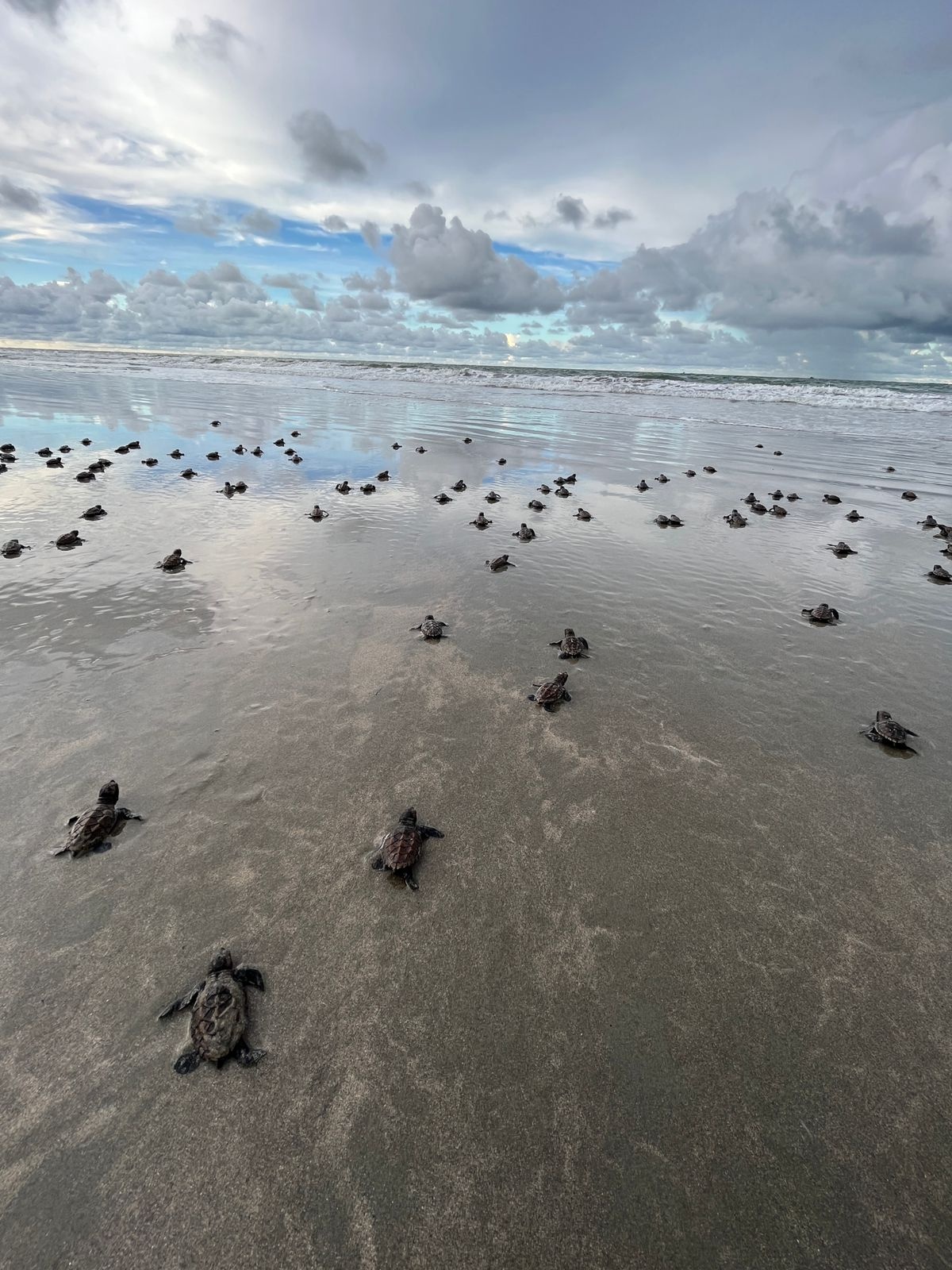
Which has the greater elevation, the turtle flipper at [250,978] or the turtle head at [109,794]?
the turtle head at [109,794]

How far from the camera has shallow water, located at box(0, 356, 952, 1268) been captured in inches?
108

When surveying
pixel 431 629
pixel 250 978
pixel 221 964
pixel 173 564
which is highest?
pixel 221 964

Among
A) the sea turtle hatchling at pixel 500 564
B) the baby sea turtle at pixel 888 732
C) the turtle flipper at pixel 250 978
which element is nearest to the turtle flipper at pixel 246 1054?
the turtle flipper at pixel 250 978

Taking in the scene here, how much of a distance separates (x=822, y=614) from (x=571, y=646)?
182 inches

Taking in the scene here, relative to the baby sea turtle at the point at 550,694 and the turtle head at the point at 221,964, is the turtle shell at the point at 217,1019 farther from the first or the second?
the baby sea turtle at the point at 550,694

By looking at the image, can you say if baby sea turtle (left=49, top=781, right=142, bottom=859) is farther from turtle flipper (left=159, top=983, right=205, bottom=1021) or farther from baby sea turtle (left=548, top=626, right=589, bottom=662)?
baby sea turtle (left=548, top=626, right=589, bottom=662)

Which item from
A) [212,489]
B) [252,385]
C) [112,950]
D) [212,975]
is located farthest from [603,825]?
[252,385]

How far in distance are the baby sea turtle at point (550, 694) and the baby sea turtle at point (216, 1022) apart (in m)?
4.13

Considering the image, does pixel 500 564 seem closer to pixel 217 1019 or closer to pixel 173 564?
pixel 173 564

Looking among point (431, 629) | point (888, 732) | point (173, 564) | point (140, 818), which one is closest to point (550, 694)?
point (431, 629)

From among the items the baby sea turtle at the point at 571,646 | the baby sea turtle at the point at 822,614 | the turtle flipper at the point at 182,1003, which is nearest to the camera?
the turtle flipper at the point at 182,1003

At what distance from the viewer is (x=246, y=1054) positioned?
128 inches

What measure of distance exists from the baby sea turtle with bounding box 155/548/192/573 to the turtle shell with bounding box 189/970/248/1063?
8.23m

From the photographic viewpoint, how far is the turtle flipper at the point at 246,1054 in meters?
3.22
